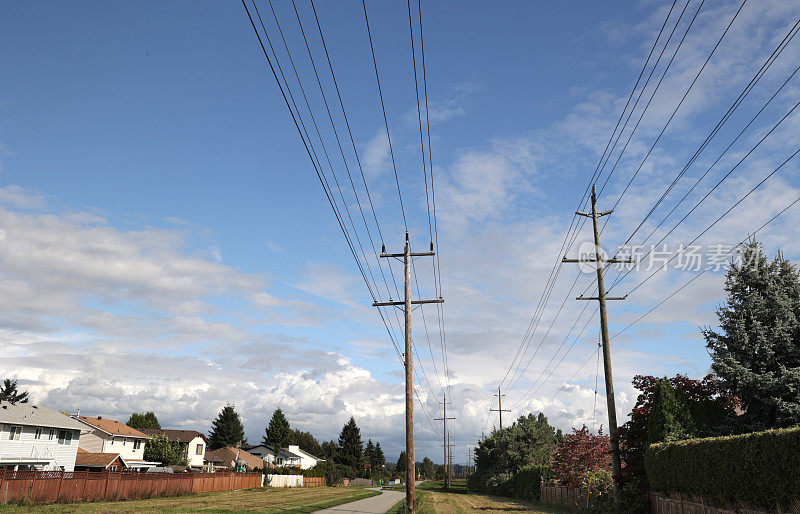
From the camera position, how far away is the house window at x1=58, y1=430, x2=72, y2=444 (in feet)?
173

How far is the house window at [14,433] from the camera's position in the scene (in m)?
46.6

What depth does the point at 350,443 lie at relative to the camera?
131625 millimetres

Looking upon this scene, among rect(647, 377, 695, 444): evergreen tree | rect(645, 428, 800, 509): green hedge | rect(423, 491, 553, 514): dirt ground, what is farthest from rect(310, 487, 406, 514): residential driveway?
rect(645, 428, 800, 509): green hedge

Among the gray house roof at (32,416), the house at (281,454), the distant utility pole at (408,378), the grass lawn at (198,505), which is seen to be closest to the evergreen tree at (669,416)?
the distant utility pole at (408,378)

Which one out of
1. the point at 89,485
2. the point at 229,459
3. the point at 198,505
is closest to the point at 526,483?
the point at 198,505

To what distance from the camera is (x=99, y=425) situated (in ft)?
234

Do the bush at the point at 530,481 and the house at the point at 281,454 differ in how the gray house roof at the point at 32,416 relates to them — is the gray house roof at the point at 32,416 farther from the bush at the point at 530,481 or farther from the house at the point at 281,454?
the house at the point at 281,454

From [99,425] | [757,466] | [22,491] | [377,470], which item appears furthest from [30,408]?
[377,470]

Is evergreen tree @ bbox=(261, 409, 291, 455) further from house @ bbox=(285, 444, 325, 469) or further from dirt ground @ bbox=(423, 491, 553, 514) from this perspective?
dirt ground @ bbox=(423, 491, 553, 514)

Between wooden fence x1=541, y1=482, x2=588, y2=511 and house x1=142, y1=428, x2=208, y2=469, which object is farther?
house x1=142, y1=428, x2=208, y2=469

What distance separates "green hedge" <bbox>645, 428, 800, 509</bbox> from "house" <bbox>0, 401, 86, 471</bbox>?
4806cm

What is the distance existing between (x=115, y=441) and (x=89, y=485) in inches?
1540

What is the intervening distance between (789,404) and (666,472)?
5.20 m

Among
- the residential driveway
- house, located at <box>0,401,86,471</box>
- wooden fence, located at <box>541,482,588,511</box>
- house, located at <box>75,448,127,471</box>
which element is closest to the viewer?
the residential driveway
